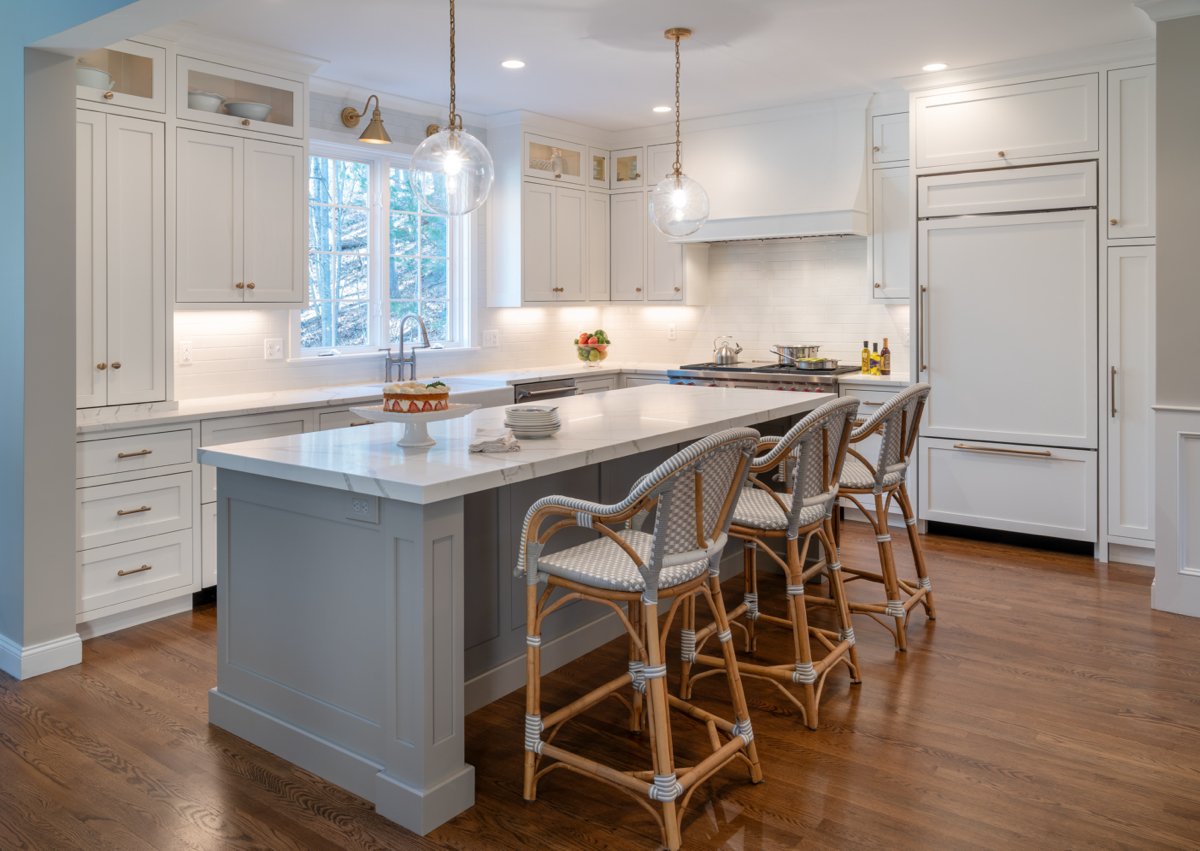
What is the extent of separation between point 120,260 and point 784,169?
3.93 meters

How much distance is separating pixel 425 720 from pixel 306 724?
1.80ft

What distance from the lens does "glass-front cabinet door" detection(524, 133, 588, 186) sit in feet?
20.6

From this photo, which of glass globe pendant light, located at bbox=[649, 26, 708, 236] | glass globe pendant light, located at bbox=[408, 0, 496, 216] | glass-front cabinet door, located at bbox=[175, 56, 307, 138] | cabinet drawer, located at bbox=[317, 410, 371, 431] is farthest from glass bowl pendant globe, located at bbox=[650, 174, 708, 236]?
glass-front cabinet door, located at bbox=[175, 56, 307, 138]

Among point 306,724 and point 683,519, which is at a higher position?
point 683,519

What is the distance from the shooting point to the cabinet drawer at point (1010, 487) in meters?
5.00

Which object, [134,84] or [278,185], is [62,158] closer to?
[134,84]

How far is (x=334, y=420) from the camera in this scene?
4.75 m

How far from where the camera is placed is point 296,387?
17.2 ft

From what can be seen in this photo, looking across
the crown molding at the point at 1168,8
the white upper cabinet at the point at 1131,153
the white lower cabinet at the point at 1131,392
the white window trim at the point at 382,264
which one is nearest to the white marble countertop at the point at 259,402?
the white window trim at the point at 382,264

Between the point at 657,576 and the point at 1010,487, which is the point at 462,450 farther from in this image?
the point at 1010,487

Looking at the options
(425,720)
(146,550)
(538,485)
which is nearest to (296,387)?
(146,550)

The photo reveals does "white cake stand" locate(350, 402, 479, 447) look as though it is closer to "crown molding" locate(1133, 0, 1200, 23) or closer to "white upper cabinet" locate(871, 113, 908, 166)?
"crown molding" locate(1133, 0, 1200, 23)

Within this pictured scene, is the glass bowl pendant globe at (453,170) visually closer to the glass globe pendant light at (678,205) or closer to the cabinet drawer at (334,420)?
the glass globe pendant light at (678,205)

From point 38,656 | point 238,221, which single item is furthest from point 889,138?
point 38,656
